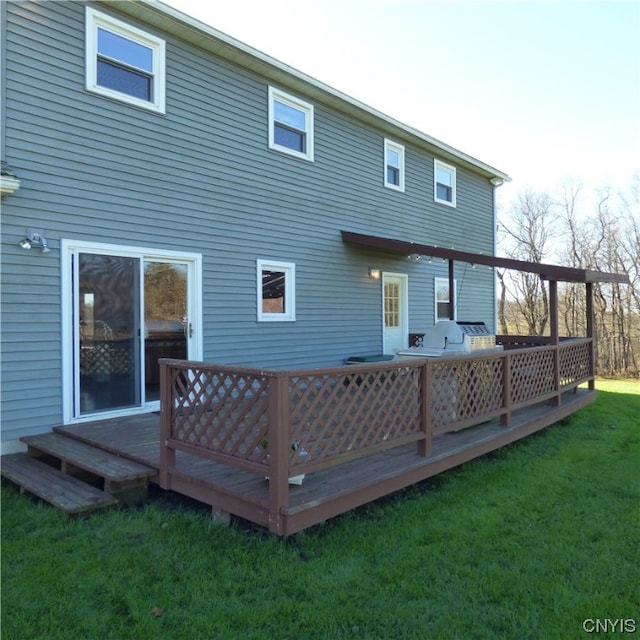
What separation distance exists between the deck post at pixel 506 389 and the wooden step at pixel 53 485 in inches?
163

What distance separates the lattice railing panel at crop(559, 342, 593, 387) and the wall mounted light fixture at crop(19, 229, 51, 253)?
6.75 metres

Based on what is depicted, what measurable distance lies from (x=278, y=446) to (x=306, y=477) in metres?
0.78

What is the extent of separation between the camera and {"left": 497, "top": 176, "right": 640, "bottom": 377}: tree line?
51.8ft

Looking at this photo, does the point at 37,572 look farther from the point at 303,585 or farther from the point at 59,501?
the point at 303,585

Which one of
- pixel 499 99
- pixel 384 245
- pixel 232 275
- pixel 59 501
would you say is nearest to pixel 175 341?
pixel 232 275

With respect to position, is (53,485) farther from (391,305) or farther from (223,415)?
(391,305)

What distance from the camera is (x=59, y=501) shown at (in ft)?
12.0

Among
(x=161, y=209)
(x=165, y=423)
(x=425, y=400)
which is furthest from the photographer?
(x=161, y=209)

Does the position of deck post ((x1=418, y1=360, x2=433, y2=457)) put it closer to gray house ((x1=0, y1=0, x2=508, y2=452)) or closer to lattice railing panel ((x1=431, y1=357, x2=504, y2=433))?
lattice railing panel ((x1=431, y1=357, x2=504, y2=433))

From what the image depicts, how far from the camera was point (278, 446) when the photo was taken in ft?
10.1

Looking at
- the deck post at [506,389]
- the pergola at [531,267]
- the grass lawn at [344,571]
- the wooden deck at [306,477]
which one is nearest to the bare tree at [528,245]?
the pergola at [531,267]

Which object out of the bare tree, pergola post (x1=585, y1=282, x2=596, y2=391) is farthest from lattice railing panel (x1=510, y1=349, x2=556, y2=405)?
the bare tree

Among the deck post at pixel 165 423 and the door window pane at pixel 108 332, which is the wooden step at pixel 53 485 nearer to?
the deck post at pixel 165 423

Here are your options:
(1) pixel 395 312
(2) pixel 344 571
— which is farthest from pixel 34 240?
(1) pixel 395 312
